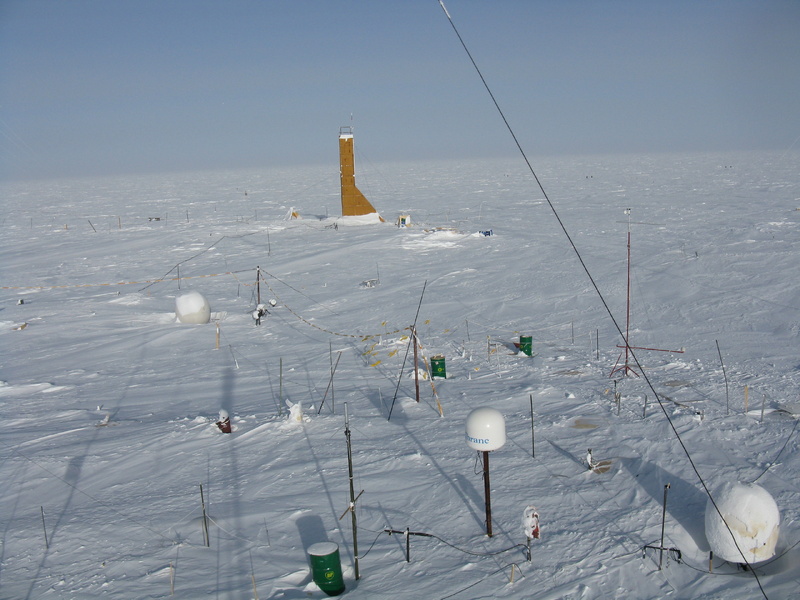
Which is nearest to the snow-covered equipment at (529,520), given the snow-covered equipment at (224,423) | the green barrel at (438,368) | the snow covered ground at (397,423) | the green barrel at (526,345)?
the snow covered ground at (397,423)

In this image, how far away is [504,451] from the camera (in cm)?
1005

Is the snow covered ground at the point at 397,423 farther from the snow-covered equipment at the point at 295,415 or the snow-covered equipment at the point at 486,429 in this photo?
the snow-covered equipment at the point at 486,429

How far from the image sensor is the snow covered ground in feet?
24.0

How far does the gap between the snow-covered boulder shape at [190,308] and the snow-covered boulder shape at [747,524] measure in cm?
1614

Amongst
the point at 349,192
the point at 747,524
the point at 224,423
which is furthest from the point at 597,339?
the point at 349,192

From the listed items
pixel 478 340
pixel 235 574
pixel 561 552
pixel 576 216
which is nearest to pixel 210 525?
pixel 235 574

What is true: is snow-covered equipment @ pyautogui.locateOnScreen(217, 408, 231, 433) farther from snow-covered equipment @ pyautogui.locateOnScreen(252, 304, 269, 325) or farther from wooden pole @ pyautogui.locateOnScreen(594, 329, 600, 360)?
snow-covered equipment @ pyautogui.locateOnScreen(252, 304, 269, 325)

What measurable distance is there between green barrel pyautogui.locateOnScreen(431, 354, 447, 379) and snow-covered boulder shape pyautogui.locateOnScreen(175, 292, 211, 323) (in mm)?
8867

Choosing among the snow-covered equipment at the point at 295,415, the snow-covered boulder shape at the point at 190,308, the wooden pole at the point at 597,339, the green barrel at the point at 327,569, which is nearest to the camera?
the green barrel at the point at 327,569

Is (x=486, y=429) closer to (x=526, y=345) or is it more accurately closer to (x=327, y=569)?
(x=327, y=569)

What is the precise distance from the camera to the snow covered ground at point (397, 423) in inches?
289

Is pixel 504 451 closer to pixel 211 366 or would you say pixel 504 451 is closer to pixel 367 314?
pixel 211 366

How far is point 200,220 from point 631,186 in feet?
133

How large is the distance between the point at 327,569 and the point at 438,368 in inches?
297
